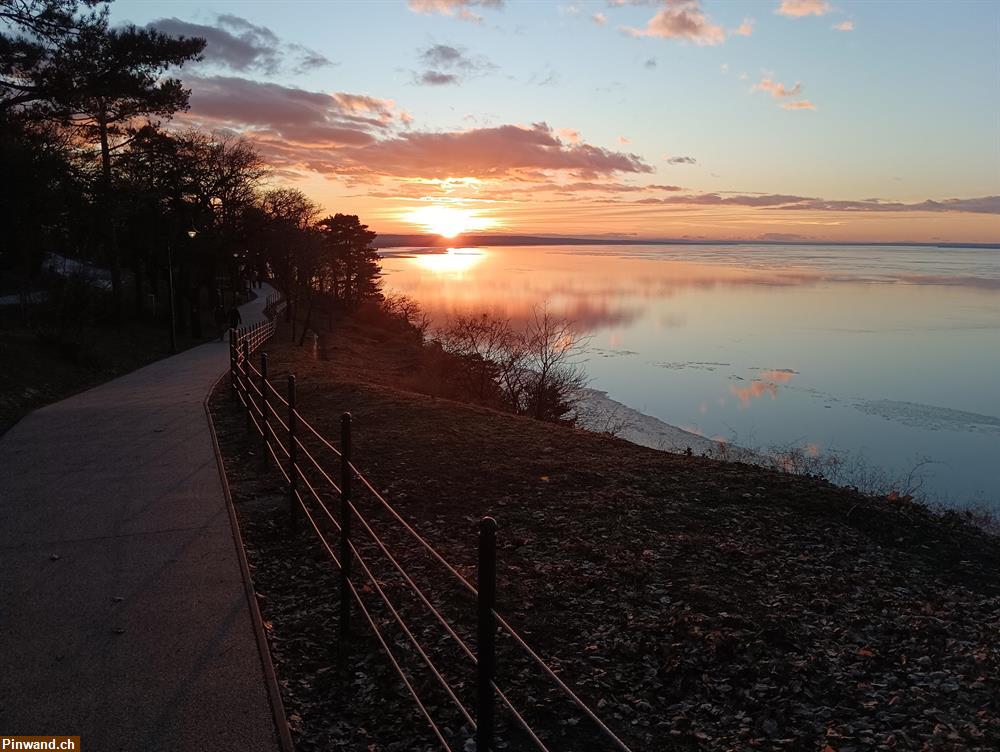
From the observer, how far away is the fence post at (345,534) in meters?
4.99

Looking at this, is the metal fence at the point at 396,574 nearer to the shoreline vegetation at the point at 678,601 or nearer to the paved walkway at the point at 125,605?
the shoreline vegetation at the point at 678,601

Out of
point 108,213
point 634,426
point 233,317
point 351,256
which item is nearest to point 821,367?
point 634,426

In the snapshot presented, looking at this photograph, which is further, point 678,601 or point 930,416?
point 930,416

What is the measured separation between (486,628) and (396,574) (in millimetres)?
3723

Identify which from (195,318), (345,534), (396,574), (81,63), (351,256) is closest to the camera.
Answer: (345,534)

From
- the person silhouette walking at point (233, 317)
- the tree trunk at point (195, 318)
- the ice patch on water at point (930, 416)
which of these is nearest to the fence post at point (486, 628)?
the person silhouette walking at point (233, 317)

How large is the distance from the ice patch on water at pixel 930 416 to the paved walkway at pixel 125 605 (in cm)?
2454

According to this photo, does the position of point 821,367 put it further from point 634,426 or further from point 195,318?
point 195,318

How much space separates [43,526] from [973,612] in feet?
30.0

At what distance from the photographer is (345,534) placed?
511 cm

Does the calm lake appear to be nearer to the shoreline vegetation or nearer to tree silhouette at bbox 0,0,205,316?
the shoreline vegetation

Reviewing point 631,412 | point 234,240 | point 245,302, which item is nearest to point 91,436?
point 631,412

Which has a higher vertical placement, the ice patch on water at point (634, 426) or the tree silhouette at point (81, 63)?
the tree silhouette at point (81, 63)

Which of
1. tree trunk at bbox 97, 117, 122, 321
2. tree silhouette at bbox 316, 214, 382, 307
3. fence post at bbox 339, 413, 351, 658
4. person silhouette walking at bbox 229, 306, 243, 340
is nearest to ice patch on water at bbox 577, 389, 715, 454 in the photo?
person silhouette walking at bbox 229, 306, 243, 340
